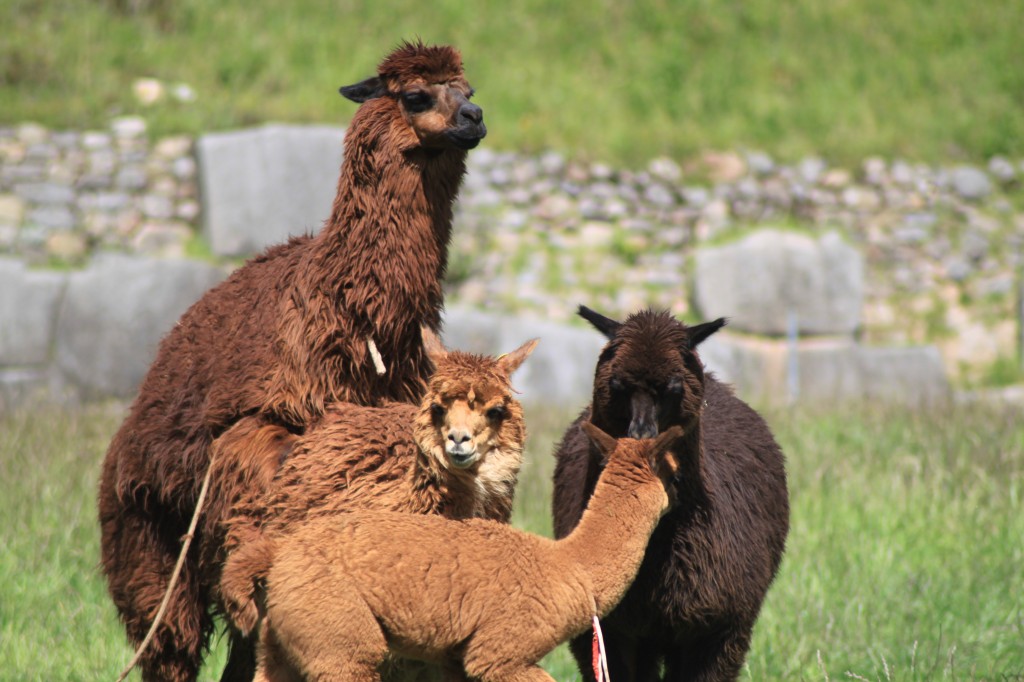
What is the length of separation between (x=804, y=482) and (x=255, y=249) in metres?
8.41

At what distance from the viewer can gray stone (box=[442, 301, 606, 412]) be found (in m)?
14.5

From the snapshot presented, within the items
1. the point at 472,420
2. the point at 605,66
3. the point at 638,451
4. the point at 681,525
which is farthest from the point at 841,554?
the point at 605,66

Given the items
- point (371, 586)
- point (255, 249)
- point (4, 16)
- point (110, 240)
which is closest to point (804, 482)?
point (371, 586)

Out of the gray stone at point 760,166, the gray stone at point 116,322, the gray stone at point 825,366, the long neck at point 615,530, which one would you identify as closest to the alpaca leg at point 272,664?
the long neck at point 615,530

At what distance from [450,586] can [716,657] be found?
1.63 m

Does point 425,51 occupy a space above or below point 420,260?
above

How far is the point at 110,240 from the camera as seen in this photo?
50.6ft

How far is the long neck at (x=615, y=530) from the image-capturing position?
12.9 feet

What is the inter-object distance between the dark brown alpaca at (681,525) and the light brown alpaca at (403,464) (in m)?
0.47

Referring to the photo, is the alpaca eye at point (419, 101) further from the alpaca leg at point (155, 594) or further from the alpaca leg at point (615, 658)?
the alpaca leg at point (615, 658)

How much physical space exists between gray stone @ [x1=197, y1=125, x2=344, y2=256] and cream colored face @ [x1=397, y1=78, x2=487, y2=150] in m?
10.5

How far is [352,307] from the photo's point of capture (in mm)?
4734

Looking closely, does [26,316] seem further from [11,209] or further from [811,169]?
[811,169]

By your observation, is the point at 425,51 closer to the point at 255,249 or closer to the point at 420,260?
the point at 420,260
